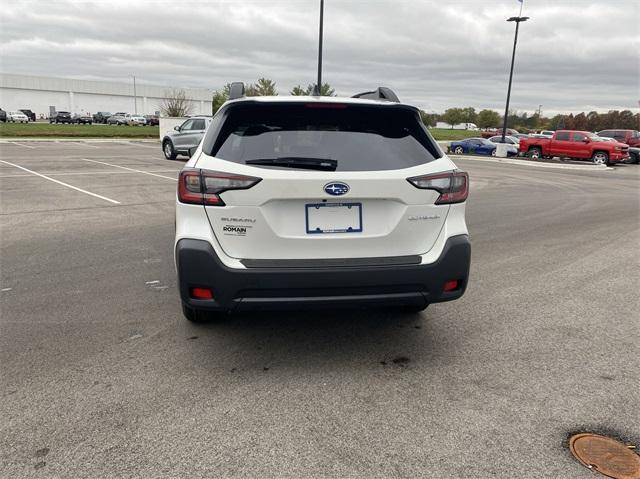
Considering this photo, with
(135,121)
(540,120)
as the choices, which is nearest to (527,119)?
(540,120)

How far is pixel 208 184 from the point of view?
3.10m

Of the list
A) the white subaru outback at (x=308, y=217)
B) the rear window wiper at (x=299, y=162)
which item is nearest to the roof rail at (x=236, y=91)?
the white subaru outback at (x=308, y=217)

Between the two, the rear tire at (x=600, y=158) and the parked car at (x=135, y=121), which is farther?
the parked car at (x=135, y=121)

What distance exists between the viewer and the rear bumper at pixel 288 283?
10.2 feet

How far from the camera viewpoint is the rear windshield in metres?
3.23

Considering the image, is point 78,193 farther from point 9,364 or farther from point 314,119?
point 314,119

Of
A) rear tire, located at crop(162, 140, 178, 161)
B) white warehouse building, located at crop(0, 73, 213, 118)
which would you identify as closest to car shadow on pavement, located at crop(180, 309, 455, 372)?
rear tire, located at crop(162, 140, 178, 161)

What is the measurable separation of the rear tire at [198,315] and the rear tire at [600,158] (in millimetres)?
28454

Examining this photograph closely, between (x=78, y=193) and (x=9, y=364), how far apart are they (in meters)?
8.68

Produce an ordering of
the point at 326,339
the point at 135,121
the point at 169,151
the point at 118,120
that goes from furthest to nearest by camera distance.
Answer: the point at 118,120, the point at 135,121, the point at 169,151, the point at 326,339

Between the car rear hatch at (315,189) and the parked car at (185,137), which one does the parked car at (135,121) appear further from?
the car rear hatch at (315,189)

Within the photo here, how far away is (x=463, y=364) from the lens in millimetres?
3576

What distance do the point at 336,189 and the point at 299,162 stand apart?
29 centimetres

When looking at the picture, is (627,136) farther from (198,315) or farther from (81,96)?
(81,96)
